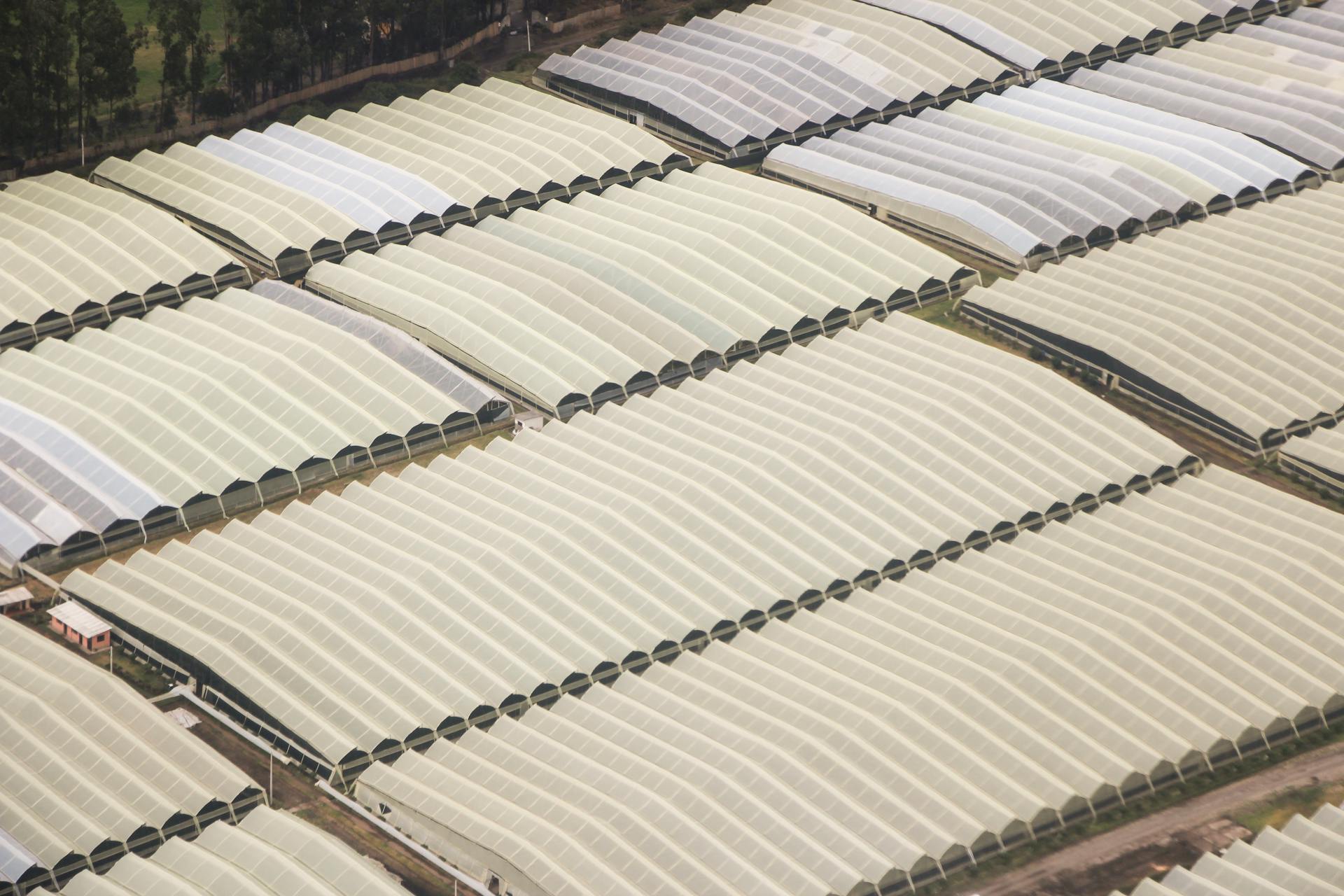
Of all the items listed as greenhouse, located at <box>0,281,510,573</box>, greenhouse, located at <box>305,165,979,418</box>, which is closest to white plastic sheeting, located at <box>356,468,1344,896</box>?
greenhouse, located at <box>305,165,979,418</box>

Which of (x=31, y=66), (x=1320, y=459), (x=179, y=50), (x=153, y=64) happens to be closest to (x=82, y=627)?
(x=31, y=66)

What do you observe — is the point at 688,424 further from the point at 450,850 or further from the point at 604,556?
the point at 450,850

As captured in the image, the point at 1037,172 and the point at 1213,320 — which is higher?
the point at 1213,320

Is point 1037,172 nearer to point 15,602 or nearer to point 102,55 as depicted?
point 102,55

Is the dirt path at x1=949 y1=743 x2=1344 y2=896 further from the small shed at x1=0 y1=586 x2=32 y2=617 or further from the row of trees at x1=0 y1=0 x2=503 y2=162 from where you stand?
the row of trees at x1=0 y1=0 x2=503 y2=162

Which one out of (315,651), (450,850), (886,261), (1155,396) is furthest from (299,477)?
(1155,396)

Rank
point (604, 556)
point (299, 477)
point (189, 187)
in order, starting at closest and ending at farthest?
point (604, 556), point (299, 477), point (189, 187)

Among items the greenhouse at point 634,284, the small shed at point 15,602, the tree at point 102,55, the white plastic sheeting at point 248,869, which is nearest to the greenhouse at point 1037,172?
the greenhouse at point 634,284
